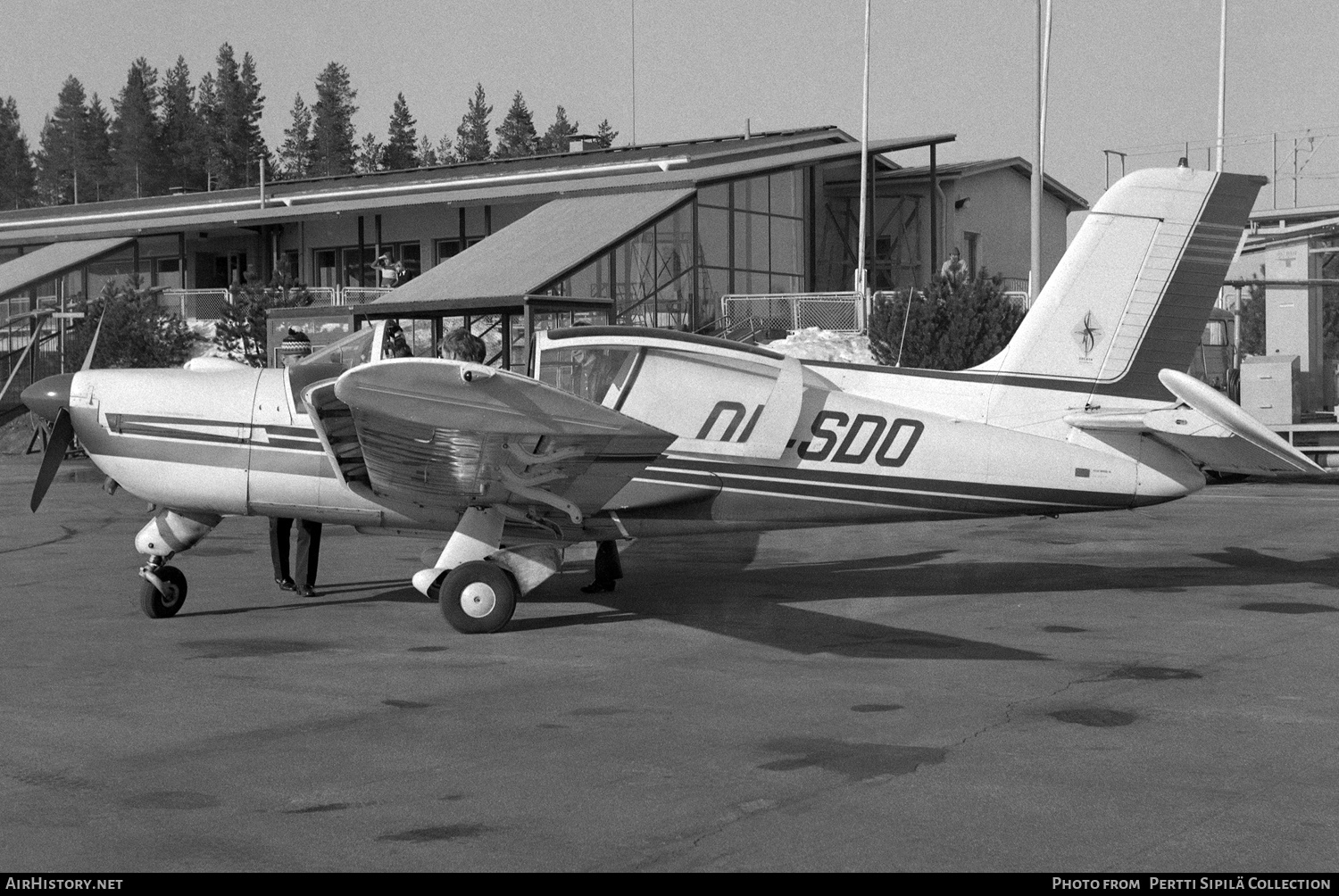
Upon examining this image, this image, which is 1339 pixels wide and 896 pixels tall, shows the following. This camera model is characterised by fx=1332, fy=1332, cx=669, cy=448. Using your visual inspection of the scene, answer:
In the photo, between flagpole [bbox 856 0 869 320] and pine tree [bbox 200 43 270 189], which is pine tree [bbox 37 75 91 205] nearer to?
pine tree [bbox 200 43 270 189]

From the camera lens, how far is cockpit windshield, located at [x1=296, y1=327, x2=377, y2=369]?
998 centimetres

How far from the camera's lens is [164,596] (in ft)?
32.7

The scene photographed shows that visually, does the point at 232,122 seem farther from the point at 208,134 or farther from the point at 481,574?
the point at 481,574

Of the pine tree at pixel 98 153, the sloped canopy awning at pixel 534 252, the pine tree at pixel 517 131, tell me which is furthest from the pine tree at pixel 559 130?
the sloped canopy awning at pixel 534 252

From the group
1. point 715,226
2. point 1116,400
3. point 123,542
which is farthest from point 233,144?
point 1116,400

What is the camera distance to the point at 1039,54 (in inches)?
1074

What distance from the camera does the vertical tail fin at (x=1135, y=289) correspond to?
1062 centimetres

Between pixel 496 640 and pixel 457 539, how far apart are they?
0.89m

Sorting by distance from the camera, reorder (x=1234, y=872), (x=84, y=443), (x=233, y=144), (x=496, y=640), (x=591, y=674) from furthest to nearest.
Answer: (x=233, y=144), (x=84, y=443), (x=496, y=640), (x=591, y=674), (x=1234, y=872)

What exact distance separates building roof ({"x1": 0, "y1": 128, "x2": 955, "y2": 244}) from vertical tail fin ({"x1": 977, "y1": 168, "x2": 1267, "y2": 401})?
65.7 ft

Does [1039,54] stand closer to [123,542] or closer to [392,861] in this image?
[123,542]

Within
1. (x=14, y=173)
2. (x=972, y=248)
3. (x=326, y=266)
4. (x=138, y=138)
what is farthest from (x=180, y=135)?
(x=972, y=248)

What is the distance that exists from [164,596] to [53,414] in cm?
166

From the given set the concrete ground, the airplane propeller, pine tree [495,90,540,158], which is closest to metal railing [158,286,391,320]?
the concrete ground
